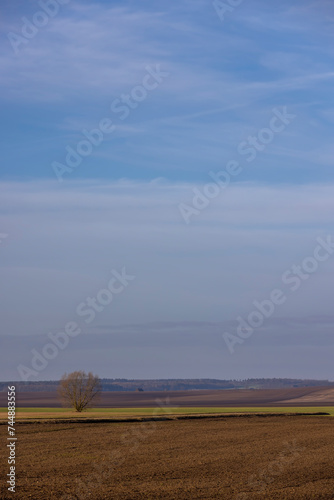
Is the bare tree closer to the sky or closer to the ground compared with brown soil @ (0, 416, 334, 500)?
closer to the sky

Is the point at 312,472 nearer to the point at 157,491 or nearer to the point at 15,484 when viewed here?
the point at 157,491

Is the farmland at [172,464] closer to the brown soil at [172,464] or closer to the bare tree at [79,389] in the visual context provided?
the brown soil at [172,464]

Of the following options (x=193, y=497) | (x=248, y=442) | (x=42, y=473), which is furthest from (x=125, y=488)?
(x=248, y=442)

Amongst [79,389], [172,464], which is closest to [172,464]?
[172,464]

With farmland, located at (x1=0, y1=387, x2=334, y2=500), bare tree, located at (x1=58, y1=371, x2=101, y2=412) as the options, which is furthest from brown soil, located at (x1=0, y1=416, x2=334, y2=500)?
bare tree, located at (x1=58, y1=371, x2=101, y2=412)

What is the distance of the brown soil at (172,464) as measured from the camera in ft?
72.4

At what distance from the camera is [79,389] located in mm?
86688

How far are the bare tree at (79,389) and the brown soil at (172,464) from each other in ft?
127

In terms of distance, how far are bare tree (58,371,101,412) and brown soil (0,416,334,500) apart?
38753mm

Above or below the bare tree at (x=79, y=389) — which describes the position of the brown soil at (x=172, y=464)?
below

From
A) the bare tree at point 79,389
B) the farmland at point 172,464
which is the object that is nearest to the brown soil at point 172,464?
the farmland at point 172,464

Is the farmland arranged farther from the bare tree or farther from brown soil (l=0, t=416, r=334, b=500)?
the bare tree

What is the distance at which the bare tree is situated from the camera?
86.3 meters

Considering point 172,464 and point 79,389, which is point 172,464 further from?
point 79,389
